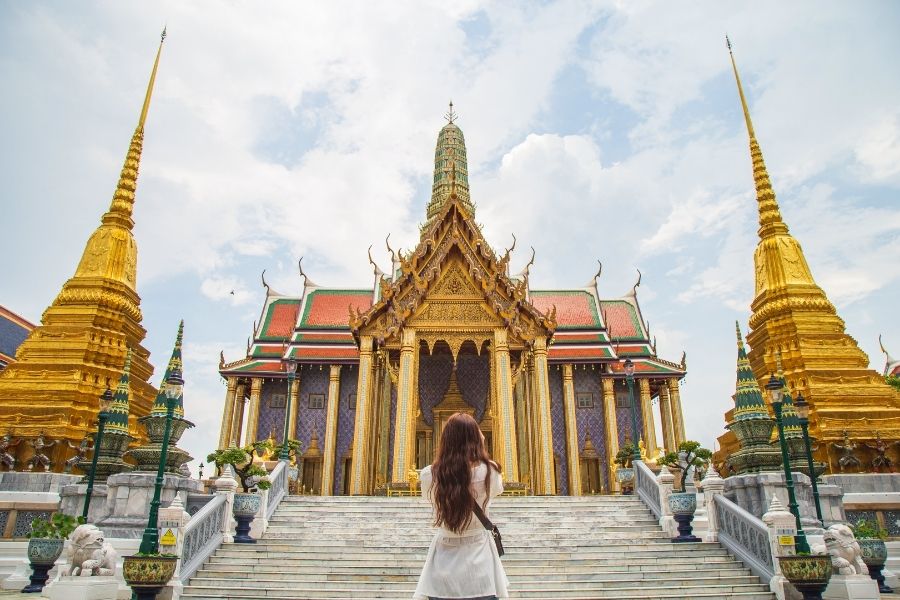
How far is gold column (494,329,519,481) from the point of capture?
14.3 m

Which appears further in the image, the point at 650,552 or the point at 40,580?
the point at 650,552

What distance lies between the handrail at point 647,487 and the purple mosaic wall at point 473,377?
25.9 ft

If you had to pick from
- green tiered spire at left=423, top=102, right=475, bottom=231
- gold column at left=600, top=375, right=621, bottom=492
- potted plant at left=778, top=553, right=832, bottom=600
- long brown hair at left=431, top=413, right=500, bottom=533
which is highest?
green tiered spire at left=423, top=102, right=475, bottom=231

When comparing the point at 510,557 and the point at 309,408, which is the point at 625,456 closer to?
the point at 510,557

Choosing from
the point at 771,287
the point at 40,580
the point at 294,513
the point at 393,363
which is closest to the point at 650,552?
the point at 294,513

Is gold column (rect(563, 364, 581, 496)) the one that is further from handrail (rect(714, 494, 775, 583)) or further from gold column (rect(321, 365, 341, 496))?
handrail (rect(714, 494, 775, 583))

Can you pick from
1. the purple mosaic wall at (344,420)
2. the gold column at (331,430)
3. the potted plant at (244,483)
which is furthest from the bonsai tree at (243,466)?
the purple mosaic wall at (344,420)

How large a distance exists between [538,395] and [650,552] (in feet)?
23.9

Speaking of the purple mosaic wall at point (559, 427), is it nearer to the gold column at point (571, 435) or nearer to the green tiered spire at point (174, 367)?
the gold column at point (571, 435)

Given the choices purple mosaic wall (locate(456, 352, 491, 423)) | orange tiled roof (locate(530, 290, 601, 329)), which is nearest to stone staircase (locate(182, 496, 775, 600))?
purple mosaic wall (locate(456, 352, 491, 423))

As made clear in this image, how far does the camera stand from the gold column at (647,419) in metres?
19.9

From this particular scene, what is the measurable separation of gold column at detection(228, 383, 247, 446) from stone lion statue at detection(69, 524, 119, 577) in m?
14.0

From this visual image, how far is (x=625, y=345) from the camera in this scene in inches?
910

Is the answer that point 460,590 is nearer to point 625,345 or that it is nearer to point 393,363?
point 393,363
